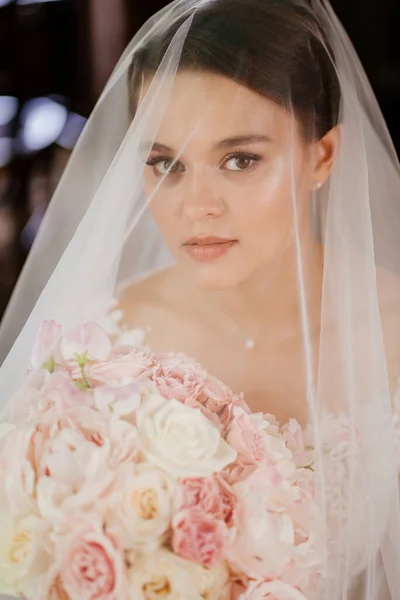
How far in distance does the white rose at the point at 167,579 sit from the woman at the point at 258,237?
16 centimetres

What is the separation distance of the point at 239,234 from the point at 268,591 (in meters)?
0.39

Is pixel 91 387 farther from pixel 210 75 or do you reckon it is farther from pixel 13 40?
pixel 13 40

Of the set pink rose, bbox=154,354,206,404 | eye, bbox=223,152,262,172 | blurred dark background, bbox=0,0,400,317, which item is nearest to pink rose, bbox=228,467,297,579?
pink rose, bbox=154,354,206,404

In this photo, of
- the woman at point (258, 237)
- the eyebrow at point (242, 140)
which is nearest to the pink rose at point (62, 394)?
the woman at point (258, 237)

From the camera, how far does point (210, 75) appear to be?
816 millimetres

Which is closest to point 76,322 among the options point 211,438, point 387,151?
point 211,438

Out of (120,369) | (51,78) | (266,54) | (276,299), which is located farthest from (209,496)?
(51,78)

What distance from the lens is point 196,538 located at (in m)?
0.68

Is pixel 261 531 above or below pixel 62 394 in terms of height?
below

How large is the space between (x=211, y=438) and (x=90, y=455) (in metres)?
0.12

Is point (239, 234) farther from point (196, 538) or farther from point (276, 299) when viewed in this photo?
point (196, 538)

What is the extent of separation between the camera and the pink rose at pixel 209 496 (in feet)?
2.26

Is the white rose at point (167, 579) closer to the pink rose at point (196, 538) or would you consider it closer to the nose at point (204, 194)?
the pink rose at point (196, 538)

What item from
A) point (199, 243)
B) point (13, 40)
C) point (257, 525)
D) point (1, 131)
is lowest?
point (257, 525)
